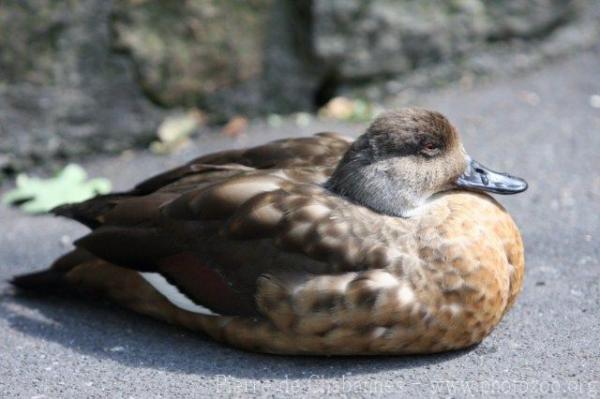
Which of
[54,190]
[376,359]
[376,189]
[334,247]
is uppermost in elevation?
[376,189]

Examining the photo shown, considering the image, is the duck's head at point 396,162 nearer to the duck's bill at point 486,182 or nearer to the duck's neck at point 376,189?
the duck's neck at point 376,189

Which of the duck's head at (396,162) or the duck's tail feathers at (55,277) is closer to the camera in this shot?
the duck's head at (396,162)

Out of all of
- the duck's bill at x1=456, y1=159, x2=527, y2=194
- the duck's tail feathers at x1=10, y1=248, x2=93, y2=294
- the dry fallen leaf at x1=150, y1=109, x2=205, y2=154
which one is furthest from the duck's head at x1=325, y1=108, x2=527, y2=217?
the dry fallen leaf at x1=150, y1=109, x2=205, y2=154

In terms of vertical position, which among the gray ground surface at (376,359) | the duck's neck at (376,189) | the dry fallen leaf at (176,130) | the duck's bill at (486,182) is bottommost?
the gray ground surface at (376,359)

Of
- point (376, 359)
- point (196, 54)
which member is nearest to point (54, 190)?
point (196, 54)

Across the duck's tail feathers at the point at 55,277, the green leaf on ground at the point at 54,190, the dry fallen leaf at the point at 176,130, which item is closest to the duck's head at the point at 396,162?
the duck's tail feathers at the point at 55,277

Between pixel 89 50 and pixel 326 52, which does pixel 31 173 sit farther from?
pixel 326 52

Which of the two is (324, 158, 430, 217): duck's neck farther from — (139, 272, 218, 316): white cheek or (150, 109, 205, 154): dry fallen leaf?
(150, 109, 205, 154): dry fallen leaf

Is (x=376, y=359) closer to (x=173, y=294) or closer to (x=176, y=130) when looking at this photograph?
(x=173, y=294)
